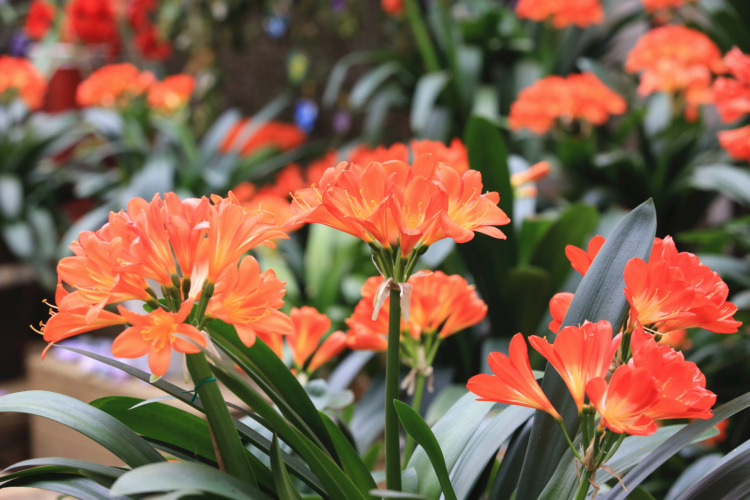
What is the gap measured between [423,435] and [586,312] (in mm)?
186

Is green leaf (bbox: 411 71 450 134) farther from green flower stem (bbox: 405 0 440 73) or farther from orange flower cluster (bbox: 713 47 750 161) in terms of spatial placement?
orange flower cluster (bbox: 713 47 750 161)

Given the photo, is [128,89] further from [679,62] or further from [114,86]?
[679,62]

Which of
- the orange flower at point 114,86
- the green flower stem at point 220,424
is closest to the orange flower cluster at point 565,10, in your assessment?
the orange flower at point 114,86

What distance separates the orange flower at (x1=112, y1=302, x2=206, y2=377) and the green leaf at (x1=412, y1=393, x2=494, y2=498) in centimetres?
25

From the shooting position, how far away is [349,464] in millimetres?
590

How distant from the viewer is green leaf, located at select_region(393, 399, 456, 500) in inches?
20.0

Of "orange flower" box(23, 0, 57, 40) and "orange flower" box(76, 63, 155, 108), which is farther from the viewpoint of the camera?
"orange flower" box(23, 0, 57, 40)

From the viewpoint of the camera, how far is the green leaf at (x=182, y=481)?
40cm

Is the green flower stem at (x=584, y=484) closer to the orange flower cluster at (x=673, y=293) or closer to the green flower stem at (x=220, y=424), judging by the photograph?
the orange flower cluster at (x=673, y=293)

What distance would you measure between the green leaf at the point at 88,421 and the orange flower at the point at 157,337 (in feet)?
0.37

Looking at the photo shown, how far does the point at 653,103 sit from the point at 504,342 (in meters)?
1.06

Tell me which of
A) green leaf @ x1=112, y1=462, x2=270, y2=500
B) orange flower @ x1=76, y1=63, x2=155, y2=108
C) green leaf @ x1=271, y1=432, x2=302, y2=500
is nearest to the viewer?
green leaf @ x1=112, y1=462, x2=270, y2=500

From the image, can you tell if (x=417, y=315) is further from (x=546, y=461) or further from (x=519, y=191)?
(x=519, y=191)

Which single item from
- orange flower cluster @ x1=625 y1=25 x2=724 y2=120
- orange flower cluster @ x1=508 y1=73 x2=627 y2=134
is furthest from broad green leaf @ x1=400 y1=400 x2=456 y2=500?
orange flower cluster @ x1=625 y1=25 x2=724 y2=120
